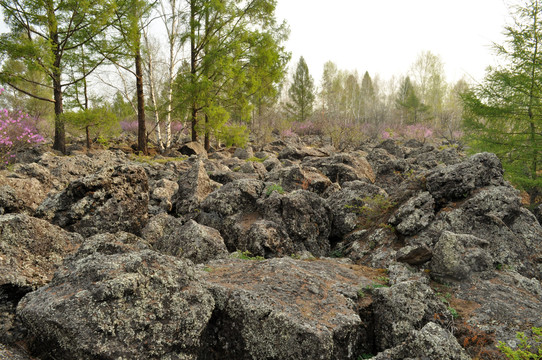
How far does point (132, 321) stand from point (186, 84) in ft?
57.8

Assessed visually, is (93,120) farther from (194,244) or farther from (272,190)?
(194,244)

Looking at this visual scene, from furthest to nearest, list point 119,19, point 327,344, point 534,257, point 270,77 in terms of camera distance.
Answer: point 270,77 < point 119,19 < point 534,257 < point 327,344

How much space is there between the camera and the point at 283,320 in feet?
8.66

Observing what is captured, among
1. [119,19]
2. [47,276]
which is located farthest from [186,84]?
[47,276]

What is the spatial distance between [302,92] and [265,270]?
4760 cm

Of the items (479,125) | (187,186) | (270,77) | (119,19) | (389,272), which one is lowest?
(389,272)

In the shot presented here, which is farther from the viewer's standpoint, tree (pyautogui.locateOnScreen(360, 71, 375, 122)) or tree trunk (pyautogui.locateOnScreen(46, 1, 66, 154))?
tree (pyautogui.locateOnScreen(360, 71, 375, 122))

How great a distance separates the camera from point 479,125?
10.8 meters

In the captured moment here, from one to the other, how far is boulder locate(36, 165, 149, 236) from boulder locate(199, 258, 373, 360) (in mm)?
3144

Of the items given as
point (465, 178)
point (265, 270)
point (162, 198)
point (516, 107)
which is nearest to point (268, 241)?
point (265, 270)

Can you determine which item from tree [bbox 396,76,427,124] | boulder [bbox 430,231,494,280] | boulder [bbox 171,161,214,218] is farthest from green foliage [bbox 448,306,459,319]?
tree [bbox 396,76,427,124]

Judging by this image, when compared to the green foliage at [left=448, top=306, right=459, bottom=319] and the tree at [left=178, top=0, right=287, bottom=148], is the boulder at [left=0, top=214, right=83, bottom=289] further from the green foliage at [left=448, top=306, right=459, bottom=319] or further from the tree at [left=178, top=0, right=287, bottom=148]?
the tree at [left=178, top=0, right=287, bottom=148]

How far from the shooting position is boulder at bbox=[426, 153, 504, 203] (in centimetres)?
573

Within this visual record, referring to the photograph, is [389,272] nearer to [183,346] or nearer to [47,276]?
[183,346]
